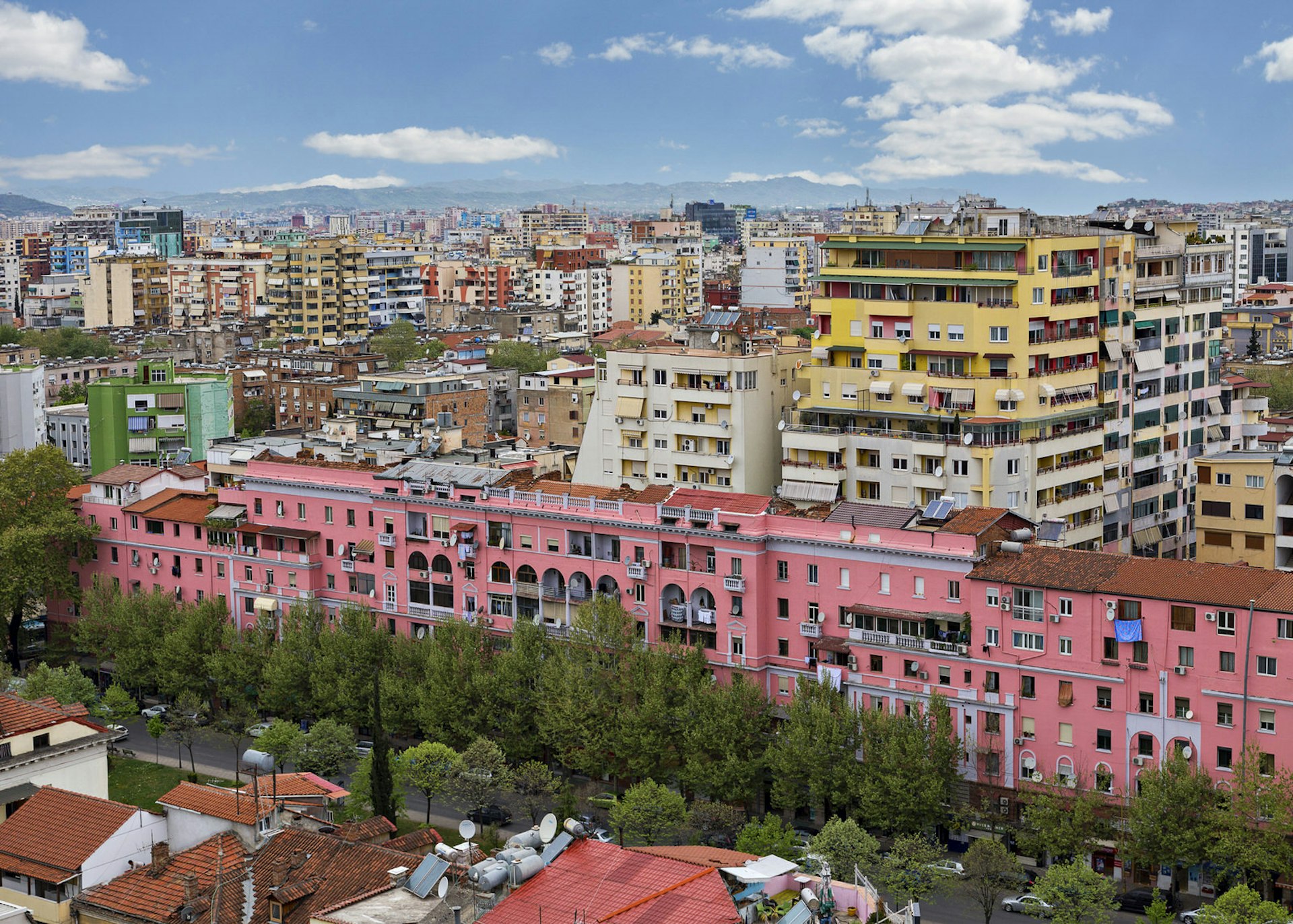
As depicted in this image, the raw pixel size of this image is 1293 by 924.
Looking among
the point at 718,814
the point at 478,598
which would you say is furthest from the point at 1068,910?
the point at 478,598

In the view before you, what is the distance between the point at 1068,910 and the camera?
1870 inches

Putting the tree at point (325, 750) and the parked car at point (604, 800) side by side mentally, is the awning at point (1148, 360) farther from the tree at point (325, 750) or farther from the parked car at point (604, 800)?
the tree at point (325, 750)

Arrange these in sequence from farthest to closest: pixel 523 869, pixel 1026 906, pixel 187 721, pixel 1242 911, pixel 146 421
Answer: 1. pixel 146 421
2. pixel 187 721
3. pixel 1026 906
4. pixel 1242 911
5. pixel 523 869

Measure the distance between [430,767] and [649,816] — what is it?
8775 millimetres

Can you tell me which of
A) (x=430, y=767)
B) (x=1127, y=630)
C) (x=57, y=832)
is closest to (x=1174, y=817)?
(x=1127, y=630)

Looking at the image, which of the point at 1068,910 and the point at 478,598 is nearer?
the point at 1068,910

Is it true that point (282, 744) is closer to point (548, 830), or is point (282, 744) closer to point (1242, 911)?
point (548, 830)

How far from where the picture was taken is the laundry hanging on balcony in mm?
53125

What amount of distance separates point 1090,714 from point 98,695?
1649 inches

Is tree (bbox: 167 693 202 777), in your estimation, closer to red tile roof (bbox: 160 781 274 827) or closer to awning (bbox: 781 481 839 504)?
awning (bbox: 781 481 839 504)

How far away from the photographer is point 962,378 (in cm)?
6931

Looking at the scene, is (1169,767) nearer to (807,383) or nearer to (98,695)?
(807,383)

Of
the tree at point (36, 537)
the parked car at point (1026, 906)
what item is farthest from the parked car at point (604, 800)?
the tree at point (36, 537)

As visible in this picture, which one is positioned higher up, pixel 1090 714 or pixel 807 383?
pixel 807 383
